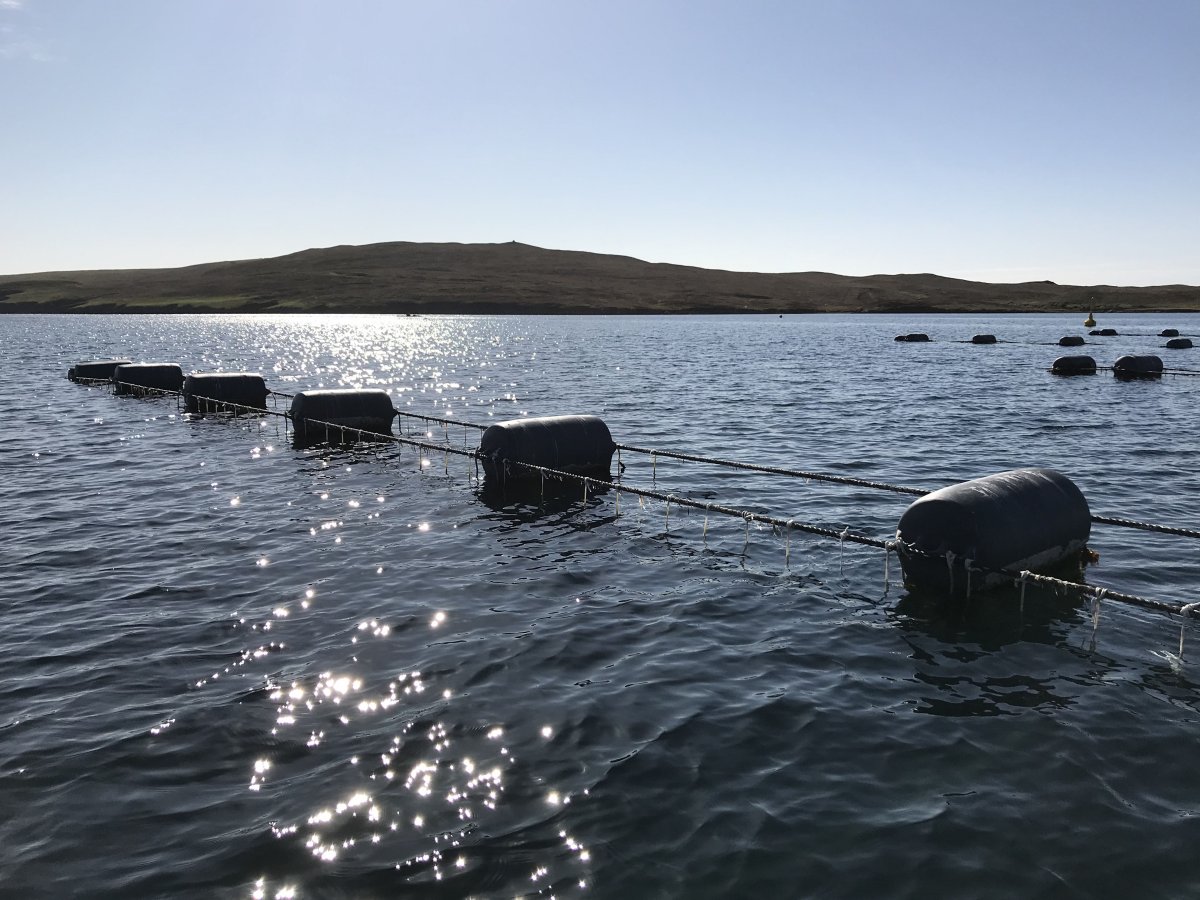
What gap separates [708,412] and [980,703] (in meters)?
33.2

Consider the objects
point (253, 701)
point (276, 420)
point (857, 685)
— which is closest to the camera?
point (253, 701)

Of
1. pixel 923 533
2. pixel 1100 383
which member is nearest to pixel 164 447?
pixel 923 533

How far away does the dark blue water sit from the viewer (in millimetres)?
7844

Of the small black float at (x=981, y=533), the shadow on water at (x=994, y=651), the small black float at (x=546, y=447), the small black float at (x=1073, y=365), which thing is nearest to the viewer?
the shadow on water at (x=994, y=651)

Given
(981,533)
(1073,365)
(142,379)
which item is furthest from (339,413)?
(1073,365)

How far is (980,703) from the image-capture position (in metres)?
11.1

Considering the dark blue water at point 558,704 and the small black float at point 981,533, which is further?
the small black float at point 981,533

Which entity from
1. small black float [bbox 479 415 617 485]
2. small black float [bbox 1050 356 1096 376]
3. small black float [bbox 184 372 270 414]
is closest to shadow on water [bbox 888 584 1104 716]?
small black float [bbox 479 415 617 485]

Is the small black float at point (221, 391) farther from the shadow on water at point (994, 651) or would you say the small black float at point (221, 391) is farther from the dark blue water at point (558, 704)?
the shadow on water at point (994, 651)

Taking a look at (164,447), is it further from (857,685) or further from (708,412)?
(857,685)

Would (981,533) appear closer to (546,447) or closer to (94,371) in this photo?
(546,447)

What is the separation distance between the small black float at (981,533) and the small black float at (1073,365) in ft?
187

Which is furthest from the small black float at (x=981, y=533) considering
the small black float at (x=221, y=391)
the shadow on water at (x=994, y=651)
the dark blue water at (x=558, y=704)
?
the small black float at (x=221, y=391)

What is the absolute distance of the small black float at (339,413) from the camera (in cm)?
3341
